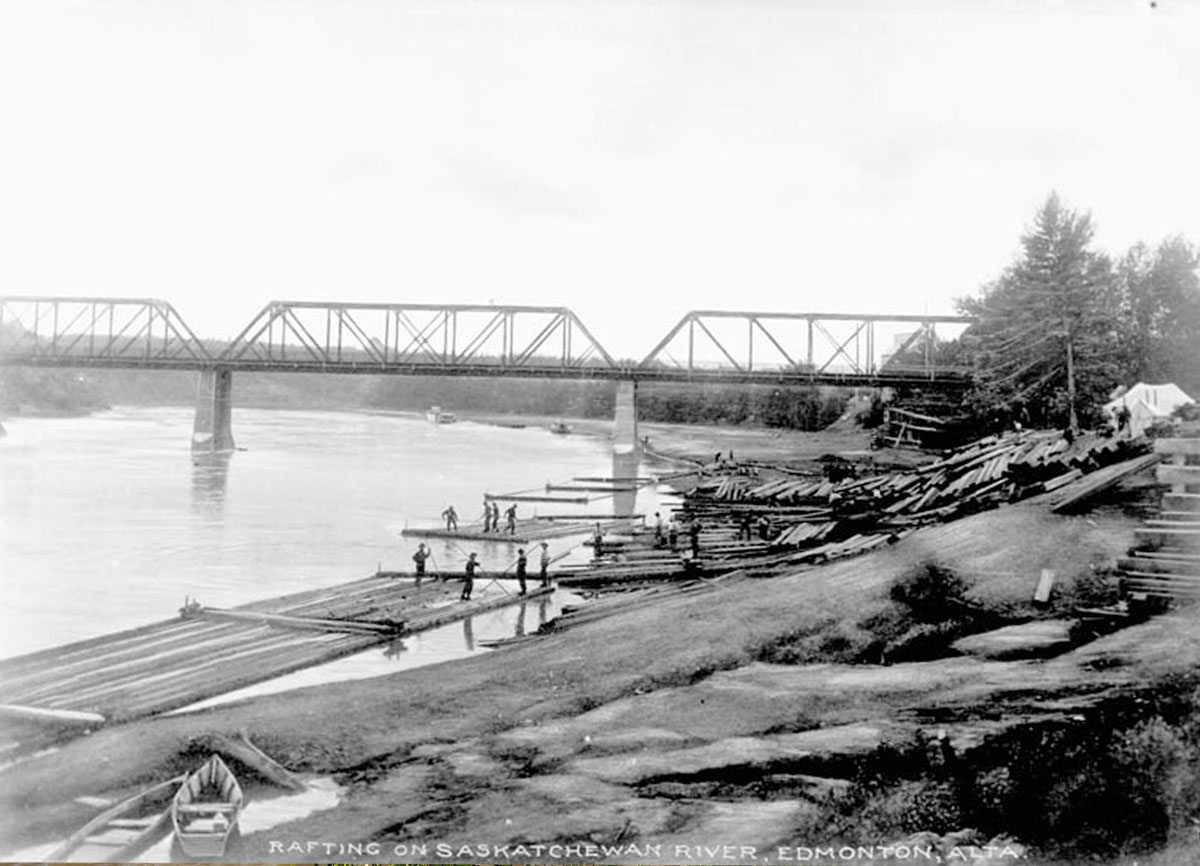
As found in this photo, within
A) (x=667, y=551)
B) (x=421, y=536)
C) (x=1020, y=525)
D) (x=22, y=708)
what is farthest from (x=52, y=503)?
(x=1020, y=525)

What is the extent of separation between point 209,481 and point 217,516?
1057 cm

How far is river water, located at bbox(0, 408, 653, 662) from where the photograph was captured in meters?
15.1

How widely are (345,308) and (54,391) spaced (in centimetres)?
2376

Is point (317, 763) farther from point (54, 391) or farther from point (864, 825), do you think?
point (54, 391)

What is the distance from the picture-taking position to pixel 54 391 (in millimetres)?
64562

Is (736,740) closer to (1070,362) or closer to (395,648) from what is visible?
(395,648)

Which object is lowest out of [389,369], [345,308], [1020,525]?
[1020,525]

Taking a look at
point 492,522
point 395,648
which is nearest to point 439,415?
point 492,522

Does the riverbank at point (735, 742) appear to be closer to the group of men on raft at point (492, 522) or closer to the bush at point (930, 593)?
the bush at point (930, 593)

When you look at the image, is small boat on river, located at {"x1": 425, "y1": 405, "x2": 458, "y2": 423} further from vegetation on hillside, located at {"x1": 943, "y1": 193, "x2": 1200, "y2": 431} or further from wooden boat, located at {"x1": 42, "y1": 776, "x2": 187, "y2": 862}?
wooden boat, located at {"x1": 42, "y1": 776, "x2": 187, "y2": 862}

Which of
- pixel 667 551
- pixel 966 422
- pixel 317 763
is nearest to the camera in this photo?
pixel 317 763

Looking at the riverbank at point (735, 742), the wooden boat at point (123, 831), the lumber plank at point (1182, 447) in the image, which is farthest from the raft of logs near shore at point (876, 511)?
the wooden boat at point (123, 831)

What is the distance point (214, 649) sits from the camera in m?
11.5

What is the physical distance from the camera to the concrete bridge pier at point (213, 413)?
172ft
